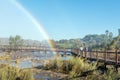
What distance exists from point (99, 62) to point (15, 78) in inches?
474

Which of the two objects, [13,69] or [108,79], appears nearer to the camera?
[108,79]

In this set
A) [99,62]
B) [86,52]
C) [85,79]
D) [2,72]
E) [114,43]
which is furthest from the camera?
[114,43]

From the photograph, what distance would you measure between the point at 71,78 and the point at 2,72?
4.89 meters

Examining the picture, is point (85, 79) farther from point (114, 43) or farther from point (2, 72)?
point (114, 43)

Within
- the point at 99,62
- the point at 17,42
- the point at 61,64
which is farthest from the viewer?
the point at 17,42

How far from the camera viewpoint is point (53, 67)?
867 inches

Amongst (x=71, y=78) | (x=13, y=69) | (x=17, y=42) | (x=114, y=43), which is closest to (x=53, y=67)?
(x=71, y=78)

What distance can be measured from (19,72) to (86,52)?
1779 cm

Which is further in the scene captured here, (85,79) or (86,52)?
(86,52)

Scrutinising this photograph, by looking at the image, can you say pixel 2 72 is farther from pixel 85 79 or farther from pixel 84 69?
pixel 84 69

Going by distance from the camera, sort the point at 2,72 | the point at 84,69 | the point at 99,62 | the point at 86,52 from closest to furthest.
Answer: the point at 2,72 < the point at 84,69 < the point at 99,62 < the point at 86,52

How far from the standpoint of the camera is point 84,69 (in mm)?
19453

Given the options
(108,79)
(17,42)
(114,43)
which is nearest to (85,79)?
(108,79)

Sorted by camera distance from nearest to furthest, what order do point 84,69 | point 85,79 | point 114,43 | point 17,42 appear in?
point 85,79
point 84,69
point 114,43
point 17,42
